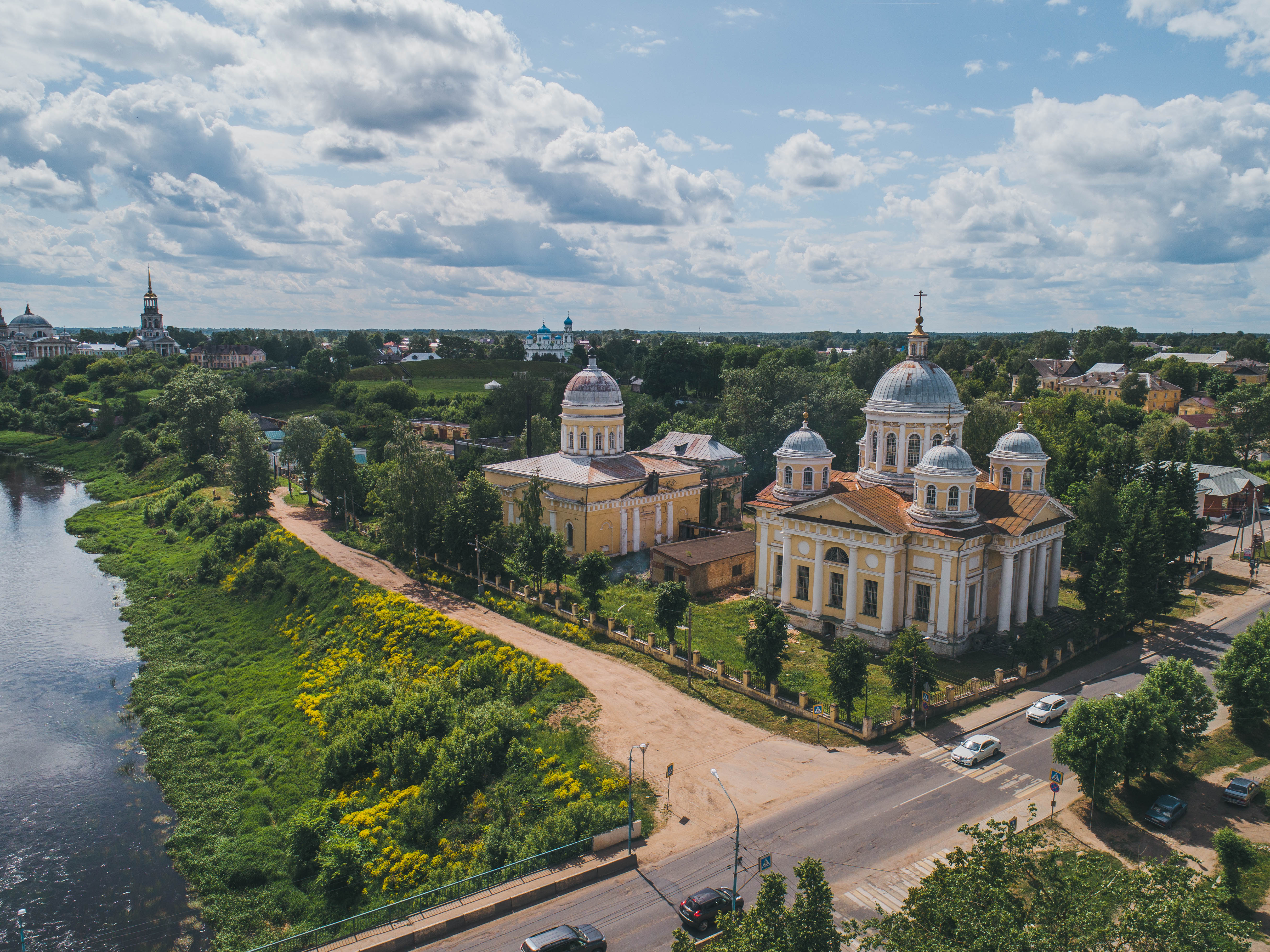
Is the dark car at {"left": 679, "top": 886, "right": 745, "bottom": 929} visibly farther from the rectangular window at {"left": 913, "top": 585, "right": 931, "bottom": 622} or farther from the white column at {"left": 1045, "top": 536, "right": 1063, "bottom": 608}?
the white column at {"left": 1045, "top": 536, "right": 1063, "bottom": 608}

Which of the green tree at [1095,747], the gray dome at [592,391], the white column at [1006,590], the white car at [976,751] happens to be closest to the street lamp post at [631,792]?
the white car at [976,751]

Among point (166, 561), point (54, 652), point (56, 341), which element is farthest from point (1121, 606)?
point (56, 341)

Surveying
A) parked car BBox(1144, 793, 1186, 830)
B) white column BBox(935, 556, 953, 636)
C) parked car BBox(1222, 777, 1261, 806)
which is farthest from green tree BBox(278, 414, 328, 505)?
parked car BBox(1222, 777, 1261, 806)

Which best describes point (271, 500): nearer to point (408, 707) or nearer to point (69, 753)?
point (69, 753)

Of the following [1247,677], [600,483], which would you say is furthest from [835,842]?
[600,483]

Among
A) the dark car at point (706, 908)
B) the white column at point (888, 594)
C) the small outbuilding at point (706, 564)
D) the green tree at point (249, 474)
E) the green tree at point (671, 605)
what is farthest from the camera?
the green tree at point (249, 474)

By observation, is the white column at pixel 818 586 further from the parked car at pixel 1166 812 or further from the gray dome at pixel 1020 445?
the parked car at pixel 1166 812
